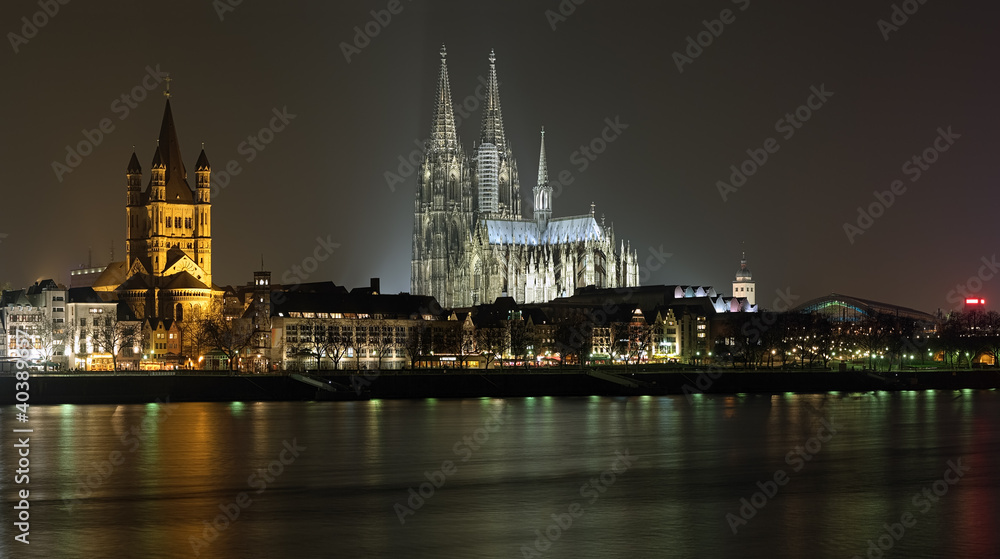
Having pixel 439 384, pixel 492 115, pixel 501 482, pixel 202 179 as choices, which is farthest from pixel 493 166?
pixel 501 482

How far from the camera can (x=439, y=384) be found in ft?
332

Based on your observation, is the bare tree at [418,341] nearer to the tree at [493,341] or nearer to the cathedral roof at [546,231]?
the tree at [493,341]

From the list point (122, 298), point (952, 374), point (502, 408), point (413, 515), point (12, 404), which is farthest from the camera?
point (122, 298)

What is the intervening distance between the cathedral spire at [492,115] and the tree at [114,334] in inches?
2430

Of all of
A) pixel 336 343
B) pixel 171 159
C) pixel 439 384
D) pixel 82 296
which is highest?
pixel 171 159

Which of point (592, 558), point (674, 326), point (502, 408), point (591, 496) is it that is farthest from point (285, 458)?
point (674, 326)

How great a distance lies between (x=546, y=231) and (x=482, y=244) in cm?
1356

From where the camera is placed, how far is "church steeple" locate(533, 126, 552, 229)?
18312 cm

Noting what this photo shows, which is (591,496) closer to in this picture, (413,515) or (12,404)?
(413,515)

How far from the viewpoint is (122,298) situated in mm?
131750

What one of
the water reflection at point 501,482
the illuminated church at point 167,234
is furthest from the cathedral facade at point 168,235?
the water reflection at point 501,482

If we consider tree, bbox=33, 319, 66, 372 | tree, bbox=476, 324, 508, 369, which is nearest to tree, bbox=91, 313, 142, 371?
tree, bbox=33, 319, 66, 372

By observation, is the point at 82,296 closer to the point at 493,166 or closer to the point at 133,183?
the point at 133,183

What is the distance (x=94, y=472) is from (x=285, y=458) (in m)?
7.10
